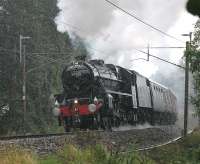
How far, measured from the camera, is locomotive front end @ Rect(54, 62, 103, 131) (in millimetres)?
24750

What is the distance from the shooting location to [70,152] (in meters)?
14.1

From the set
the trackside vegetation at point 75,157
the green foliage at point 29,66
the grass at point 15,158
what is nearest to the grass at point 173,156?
the trackside vegetation at point 75,157

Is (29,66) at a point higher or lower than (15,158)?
higher

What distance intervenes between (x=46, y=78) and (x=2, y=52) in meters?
5.81

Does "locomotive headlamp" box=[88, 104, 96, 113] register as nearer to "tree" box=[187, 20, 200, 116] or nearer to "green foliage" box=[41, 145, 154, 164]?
"tree" box=[187, 20, 200, 116]

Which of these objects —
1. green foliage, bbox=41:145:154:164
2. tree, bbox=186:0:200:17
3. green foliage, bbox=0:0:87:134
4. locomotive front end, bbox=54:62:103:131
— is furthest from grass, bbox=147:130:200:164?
green foliage, bbox=0:0:87:134

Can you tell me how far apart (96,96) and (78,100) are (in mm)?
892

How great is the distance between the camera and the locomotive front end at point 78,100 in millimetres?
24750

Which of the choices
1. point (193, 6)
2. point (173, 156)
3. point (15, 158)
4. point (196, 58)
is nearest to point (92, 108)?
point (196, 58)

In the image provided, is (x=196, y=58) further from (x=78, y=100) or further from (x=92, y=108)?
(x=78, y=100)

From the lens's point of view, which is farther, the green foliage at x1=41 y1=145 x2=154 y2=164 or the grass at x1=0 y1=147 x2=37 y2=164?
the green foliage at x1=41 y1=145 x2=154 y2=164

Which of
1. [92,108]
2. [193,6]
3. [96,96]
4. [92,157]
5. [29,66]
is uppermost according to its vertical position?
[29,66]

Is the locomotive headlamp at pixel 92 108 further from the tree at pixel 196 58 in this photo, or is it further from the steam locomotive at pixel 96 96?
the tree at pixel 196 58

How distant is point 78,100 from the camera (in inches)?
987
